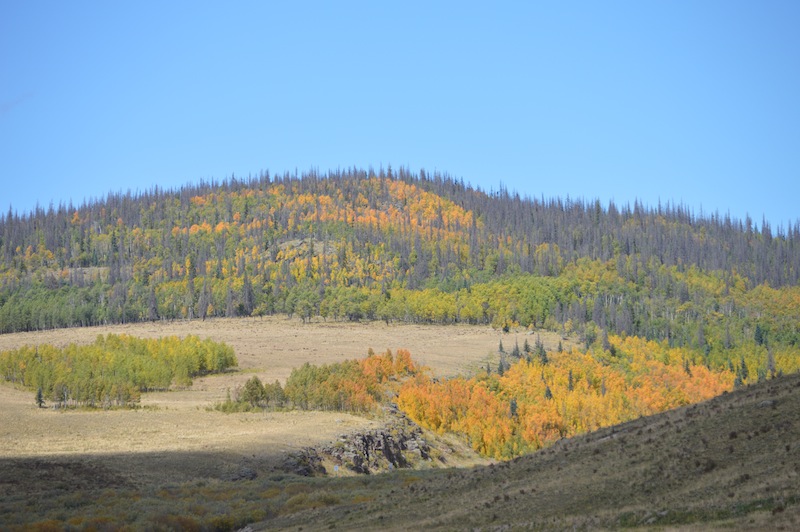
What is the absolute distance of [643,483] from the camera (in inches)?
1309

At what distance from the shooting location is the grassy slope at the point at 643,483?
89.7ft

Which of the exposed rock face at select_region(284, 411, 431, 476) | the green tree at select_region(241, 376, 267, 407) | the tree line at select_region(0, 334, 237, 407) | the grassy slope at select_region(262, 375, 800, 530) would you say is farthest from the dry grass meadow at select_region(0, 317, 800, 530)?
the tree line at select_region(0, 334, 237, 407)

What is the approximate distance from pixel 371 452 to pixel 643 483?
57.8 m

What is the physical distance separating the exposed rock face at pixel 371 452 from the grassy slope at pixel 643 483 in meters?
27.2

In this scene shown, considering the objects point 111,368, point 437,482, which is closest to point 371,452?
point 437,482

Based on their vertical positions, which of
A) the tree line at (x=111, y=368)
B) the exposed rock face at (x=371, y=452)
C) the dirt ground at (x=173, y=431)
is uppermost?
the tree line at (x=111, y=368)

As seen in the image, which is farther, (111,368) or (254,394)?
(111,368)

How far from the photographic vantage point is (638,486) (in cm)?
3309

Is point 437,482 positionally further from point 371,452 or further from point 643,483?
point 371,452

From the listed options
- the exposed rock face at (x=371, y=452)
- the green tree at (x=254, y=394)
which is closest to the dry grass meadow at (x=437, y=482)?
the exposed rock face at (x=371, y=452)

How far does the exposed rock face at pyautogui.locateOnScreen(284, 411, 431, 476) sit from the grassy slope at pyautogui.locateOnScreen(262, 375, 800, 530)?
2719 centimetres

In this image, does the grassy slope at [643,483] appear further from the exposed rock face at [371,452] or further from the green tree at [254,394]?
the green tree at [254,394]

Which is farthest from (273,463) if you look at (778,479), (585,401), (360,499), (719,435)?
(585,401)

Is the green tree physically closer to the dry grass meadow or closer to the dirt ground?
the dirt ground
